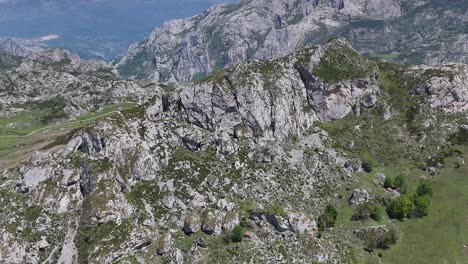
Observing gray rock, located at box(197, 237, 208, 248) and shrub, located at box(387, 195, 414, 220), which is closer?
gray rock, located at box(197, 237, 208, 248)

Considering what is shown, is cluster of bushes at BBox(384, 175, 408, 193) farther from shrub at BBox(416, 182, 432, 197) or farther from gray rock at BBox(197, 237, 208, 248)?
gray rock at BBox(197, 237, 208, 248)

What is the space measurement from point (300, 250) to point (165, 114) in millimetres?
69652

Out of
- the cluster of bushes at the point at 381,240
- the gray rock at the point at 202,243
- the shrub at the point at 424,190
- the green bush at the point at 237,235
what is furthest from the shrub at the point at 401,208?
the gray rock at the point at 202,243

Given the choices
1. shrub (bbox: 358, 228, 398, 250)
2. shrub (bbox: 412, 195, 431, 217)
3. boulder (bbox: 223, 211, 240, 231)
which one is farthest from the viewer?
shrub (bbox: 412, 195, 431, 217)

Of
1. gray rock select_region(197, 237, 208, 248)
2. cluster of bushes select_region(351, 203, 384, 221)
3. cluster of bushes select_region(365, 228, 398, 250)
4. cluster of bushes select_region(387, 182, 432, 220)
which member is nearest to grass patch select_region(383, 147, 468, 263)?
cluster of bushes select_region(365, 228, 398, 250)

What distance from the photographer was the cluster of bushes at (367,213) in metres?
134

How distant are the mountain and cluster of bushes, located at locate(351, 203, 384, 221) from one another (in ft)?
3.56

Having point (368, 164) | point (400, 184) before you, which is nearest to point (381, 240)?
point (400, 184)

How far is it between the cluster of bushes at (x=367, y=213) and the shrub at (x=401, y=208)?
4.40 m

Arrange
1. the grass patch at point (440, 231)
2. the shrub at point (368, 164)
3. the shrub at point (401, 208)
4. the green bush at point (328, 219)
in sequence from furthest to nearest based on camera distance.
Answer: the shrub at point (368, 164)
the shrub at point (401, 208)
the green bush at point (328, 219)
the grass patch at point (440, 231)

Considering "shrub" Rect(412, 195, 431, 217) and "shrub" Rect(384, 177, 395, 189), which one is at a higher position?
"shrub" Rect(384, 177, 395, 189)

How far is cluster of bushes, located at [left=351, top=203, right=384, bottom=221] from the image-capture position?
134 m

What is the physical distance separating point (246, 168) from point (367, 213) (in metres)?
41.6

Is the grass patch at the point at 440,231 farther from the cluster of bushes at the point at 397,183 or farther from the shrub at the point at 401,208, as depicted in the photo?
the cluster of bushes at the point at 397,183
